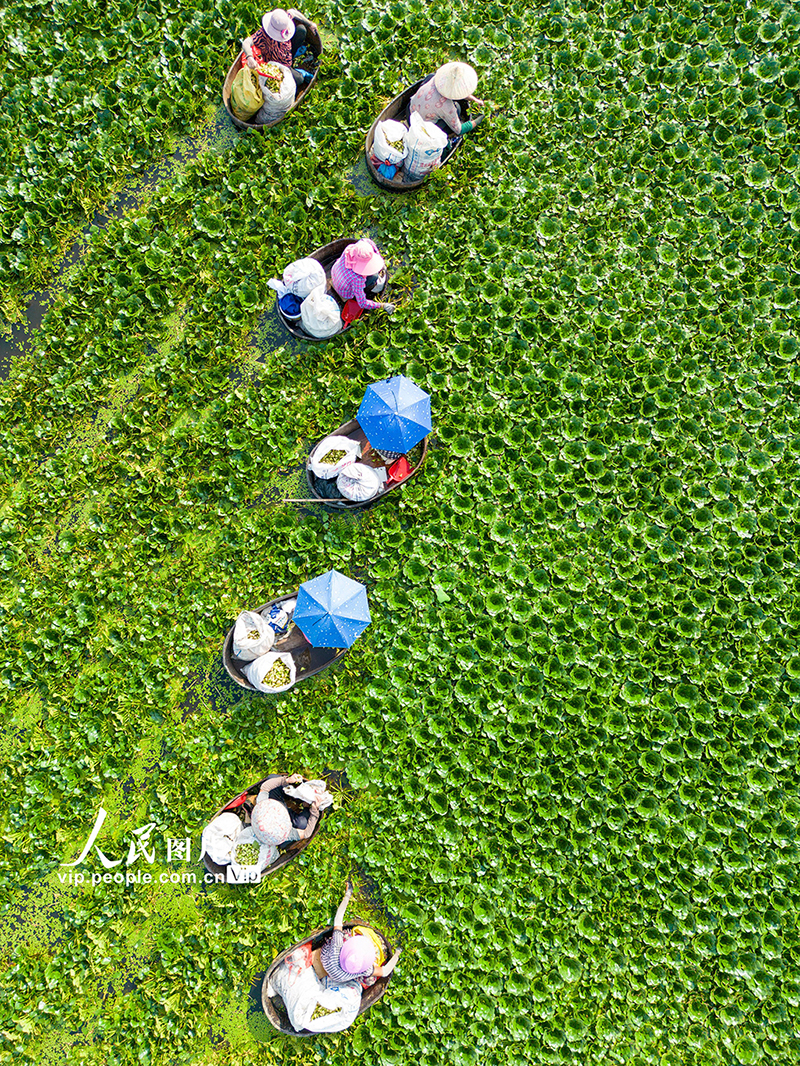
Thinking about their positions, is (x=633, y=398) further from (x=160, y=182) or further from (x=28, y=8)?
(x=28, y=8)

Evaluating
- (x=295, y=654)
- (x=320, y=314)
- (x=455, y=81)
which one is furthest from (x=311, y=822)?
(x=455, y=81)

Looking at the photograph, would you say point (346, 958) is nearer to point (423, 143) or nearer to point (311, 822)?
point (311, 822)

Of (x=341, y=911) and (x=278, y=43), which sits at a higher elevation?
(x=278, y=43)

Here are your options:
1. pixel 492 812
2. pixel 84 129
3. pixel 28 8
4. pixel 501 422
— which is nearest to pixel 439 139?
pixel 501 422

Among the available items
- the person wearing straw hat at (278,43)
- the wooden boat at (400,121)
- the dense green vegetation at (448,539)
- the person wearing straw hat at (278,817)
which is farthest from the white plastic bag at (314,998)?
the person wearing straw hat at (278,43)

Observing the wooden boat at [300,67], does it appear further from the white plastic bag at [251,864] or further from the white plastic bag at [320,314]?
the white plastic bag at [251,864]

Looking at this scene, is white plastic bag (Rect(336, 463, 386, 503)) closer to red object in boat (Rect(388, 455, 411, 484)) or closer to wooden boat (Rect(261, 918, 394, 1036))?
red object in boat (Rect(388, 455, 411, 484))
